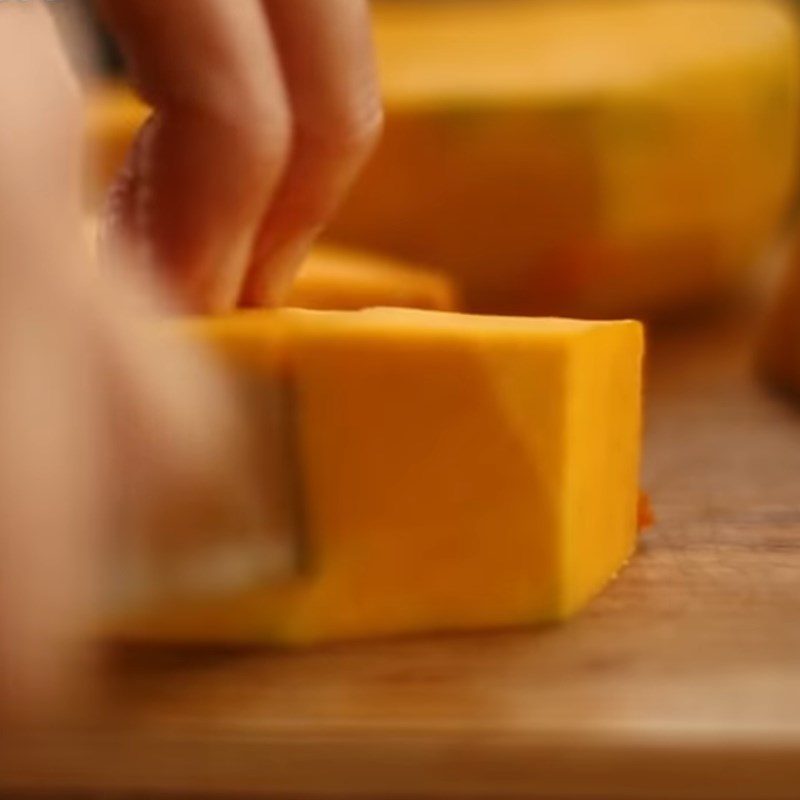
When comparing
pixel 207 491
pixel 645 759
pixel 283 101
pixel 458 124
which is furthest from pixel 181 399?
pixel 458 124

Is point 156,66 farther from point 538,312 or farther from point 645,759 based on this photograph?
point 538,312

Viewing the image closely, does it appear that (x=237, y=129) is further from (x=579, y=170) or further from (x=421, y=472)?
(x=579, y=170)

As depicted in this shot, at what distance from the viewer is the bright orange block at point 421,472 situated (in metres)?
0.79

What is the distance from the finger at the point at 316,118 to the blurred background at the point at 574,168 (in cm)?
57

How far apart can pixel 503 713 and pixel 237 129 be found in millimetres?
290

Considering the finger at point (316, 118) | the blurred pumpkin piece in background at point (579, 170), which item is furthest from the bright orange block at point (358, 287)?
the blurred pumpkin piece in background at point (579, 170)

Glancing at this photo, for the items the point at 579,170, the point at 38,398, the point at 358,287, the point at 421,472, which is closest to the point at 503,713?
the point at 421,472

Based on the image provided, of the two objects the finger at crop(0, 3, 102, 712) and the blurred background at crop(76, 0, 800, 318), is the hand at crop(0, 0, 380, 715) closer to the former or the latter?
the finger at crop(0, 3, 102, 712)

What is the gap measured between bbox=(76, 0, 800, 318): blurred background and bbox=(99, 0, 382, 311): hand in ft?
1.90

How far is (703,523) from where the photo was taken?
960 mm

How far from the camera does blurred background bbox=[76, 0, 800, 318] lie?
4.69ft

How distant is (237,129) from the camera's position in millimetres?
785

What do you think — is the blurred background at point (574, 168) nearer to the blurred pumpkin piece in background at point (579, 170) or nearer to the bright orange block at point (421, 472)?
the blurred pumpkin piece in background at point (579, 170)

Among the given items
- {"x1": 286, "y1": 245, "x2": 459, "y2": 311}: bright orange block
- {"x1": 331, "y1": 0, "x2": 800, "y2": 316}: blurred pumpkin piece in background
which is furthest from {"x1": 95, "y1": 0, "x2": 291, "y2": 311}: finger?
{"x1": 331, "y1": 0, "x2": 800, "y2": 316}: blurred pumpkin piece in background
